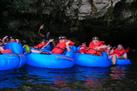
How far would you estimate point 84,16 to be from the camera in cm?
1878

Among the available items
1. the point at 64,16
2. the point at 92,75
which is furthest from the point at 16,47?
the point at 64,16

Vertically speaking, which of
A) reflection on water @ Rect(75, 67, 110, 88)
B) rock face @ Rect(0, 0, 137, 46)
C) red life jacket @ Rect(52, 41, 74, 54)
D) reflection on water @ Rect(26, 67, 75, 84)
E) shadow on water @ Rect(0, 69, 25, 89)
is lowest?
reflection on water @ Rect(75, 67, 110, 88)

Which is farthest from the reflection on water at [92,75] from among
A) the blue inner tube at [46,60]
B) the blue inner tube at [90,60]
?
the blue inner tube at [46,60]

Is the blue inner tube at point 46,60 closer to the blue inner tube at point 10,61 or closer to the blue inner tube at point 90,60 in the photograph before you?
the blue inner tube at point 10,61

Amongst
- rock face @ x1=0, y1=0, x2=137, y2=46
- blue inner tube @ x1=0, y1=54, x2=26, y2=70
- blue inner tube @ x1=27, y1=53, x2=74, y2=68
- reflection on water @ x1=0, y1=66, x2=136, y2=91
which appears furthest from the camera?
rock face @ x1=0, y1=0, x2=137, y2=46

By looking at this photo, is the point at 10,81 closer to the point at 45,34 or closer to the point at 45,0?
the point at 45,0

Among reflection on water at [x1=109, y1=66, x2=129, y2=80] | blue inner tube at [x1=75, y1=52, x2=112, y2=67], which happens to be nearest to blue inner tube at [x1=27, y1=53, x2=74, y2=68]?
blue inner tube at [x1=75, y1=52, x2=112, y2=67]

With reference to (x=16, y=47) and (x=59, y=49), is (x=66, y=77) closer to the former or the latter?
(x=59, y=49)

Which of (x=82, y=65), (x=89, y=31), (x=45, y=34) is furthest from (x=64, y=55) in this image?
(x=89, y=31)

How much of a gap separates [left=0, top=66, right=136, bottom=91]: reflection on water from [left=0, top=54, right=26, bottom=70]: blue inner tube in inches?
8.8

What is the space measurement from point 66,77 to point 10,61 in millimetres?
2077

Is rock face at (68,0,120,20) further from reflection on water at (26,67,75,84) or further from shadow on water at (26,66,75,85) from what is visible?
reflection on water at (26,67,75,84)

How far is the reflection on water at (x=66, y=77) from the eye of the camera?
33.9ft

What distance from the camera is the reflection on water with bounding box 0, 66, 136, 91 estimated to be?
33.9ft
